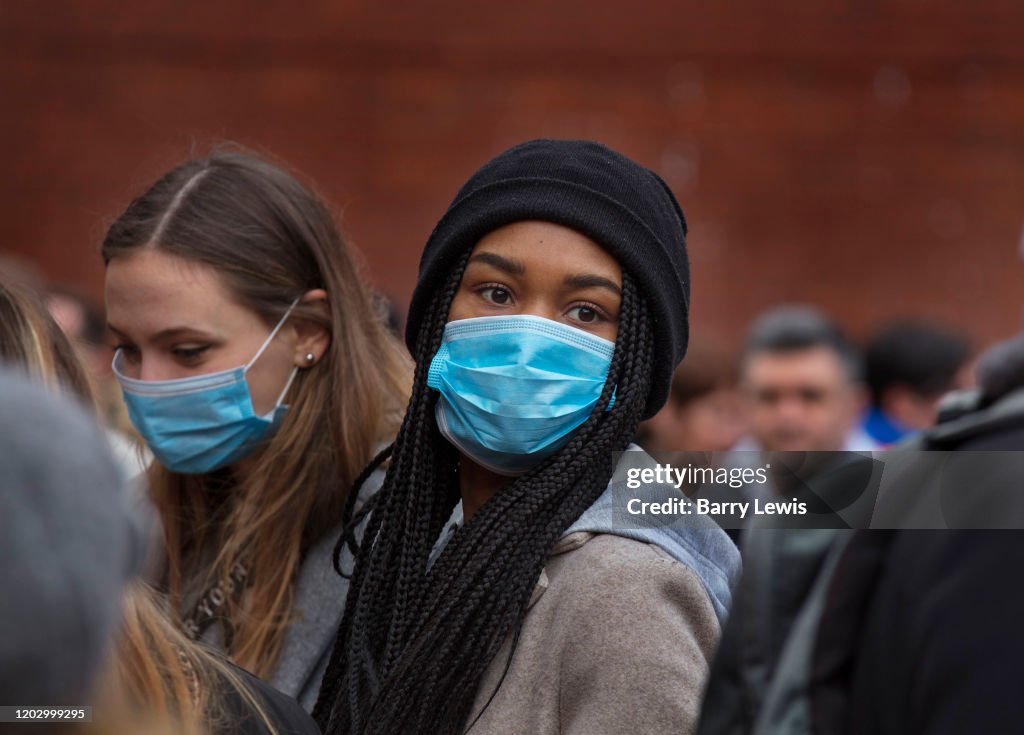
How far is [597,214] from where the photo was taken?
6.78ft

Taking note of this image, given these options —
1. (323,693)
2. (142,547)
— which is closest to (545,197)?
(323,693)

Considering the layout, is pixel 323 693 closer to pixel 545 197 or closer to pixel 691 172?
pixel 545 197

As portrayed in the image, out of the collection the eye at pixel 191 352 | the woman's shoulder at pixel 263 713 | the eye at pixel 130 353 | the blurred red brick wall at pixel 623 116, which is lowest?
the woman's shoulder at pixel 263 713

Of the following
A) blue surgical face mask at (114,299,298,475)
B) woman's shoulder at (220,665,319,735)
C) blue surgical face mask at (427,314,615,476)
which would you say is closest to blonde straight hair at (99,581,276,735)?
woman's shoulder at (220,665,319,735)

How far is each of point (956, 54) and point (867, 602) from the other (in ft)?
26.7

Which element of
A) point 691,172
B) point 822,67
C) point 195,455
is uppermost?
point 822,67

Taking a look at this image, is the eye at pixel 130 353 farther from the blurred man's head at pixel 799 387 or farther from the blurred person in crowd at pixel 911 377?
the blurred person in crowd at pixel 911 377

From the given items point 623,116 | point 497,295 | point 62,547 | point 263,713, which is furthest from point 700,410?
point 62,547

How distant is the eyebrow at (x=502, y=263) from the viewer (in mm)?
2092

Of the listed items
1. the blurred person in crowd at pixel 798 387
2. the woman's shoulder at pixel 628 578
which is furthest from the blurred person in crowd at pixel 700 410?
the woman's shoulder at pixel 628 578

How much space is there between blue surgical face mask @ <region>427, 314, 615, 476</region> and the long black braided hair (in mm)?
29

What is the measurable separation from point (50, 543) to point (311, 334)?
1.77 metres

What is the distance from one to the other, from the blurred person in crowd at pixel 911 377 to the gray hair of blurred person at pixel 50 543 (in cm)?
490

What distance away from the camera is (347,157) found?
843cm
